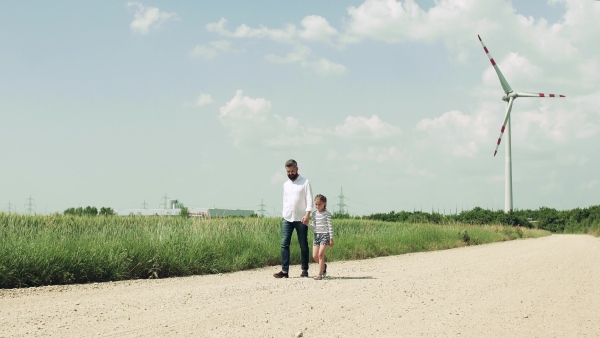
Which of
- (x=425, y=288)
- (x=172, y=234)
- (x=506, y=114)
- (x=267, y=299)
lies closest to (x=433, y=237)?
(x=172, y=234)

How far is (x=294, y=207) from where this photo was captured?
10500mm

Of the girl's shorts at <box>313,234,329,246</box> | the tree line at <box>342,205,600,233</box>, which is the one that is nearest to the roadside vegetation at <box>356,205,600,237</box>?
the tree line at <box>342,205,600,233</box>

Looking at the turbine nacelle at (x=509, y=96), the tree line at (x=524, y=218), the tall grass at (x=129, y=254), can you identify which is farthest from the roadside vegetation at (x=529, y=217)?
the tall grass at (x=129, y=254)

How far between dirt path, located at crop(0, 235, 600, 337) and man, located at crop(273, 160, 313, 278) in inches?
20.7

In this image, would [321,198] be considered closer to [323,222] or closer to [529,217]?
[323,222]

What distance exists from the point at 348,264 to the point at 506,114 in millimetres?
37193

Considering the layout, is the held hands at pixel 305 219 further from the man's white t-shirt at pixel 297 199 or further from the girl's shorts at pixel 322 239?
the girl's shorts at pixel 322 239

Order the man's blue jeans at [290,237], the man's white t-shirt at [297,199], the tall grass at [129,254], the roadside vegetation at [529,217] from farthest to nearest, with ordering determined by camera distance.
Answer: the roadside vegetation at [529,217]
the man's blue jeans at [290,237]
the man's white t-shirt at [297,199]
the tall grass at [129,254]

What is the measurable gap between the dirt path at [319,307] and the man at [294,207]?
527mm

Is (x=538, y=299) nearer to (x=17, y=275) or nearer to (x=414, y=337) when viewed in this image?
(x=414, y=337)

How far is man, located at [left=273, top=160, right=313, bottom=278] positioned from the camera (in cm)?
1047

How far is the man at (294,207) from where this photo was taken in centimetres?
1047

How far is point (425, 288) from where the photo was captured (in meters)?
9.02

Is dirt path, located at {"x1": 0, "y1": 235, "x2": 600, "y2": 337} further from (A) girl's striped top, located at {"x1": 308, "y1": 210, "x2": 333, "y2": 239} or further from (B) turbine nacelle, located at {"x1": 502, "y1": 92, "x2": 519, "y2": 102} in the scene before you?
(B) turbine nacelle, located at {"x1": 502, "y1": 92, "x2": 519, "y2": 102}
